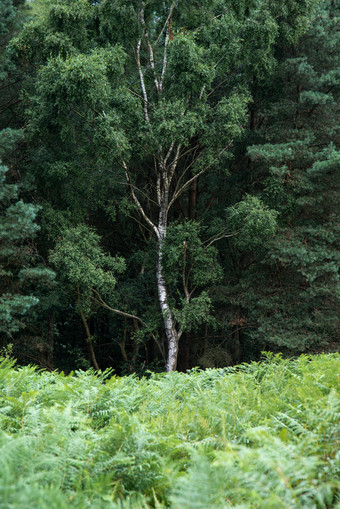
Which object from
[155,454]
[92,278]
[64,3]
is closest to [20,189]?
[92,278]

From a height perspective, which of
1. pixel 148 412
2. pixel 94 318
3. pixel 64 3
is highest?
pixel 64 3

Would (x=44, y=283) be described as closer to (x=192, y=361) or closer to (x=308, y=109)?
(x=192, y=361)

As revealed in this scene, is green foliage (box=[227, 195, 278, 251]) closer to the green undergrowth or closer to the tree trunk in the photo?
the tree trunk

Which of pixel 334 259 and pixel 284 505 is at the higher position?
pixel 284 505

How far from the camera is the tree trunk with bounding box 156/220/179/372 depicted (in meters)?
14.2

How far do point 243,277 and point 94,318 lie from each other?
719cm

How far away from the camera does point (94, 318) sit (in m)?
20.2

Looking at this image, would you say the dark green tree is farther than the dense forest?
Yes

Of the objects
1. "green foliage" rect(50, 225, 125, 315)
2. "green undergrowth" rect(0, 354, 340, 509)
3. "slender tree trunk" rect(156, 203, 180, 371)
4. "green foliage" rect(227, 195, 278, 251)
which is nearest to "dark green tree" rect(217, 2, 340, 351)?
"green foliage" rect(227, 195, 278, 251)

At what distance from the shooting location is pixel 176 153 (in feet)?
49.8

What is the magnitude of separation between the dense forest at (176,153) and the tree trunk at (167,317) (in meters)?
0.07

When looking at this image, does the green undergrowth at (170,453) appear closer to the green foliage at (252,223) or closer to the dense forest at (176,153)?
the green foliage at (252,223)

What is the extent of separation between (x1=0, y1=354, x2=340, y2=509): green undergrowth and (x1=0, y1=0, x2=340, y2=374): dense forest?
402 inches

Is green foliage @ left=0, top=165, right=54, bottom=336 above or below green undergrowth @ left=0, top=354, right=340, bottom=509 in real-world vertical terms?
below
